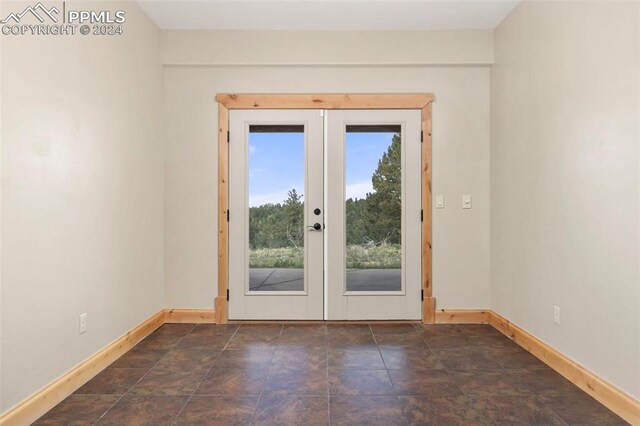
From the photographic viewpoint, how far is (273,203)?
12.7 feet

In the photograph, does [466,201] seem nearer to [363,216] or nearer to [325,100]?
[363,216]

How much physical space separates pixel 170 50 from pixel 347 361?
10.5 ft

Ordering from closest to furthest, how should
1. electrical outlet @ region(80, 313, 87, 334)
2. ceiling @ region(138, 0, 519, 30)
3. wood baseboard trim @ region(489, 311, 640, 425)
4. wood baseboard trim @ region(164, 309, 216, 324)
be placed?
wood baseboard trim @ region(489, 311, 640, 425), electrical outlet @ region(80, 313, 87, 334), ceiling @ region(138, 0, 519, 30), wood baseboard trim @ region(164, 309, 216, 324)

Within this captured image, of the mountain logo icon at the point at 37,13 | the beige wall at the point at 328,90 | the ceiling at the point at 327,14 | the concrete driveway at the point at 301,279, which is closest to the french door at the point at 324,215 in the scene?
the concrete driveway at the point at 301,279

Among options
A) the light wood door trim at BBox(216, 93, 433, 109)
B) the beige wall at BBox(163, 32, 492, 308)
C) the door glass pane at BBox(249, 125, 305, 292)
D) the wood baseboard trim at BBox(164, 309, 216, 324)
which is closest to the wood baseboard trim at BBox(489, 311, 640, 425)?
the beige wall at BBox(163, 32, 492, 308)

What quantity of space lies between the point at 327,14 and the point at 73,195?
2.48 metres

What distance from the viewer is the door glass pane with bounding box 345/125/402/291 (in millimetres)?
3846

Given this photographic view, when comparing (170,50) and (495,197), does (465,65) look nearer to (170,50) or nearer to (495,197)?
(495,197)

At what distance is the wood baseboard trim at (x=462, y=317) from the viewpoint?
12.4 feet

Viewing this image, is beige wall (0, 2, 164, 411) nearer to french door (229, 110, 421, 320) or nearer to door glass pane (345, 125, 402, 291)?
french door (229, 110, 421, 320)

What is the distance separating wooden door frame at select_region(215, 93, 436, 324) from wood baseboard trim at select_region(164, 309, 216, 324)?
0.10 meters

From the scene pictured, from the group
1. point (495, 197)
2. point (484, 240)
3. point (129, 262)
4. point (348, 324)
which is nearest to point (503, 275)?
point (484, 240)

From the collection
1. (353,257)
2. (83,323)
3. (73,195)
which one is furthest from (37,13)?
(353,257)

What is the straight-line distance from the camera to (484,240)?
381 cm
